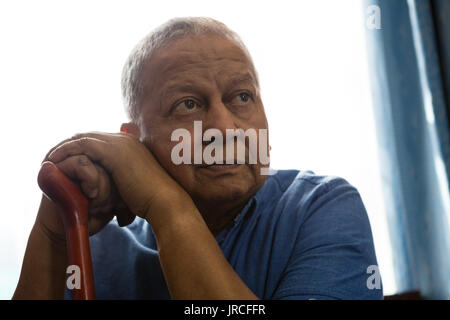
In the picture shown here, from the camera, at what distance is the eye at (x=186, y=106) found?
0.57 meters

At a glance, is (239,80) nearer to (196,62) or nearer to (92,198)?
(196,62)

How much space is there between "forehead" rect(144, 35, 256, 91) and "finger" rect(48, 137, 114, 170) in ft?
0.39

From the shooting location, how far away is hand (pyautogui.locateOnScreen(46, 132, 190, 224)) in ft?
1.71

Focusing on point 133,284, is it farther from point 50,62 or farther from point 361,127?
point 361,127

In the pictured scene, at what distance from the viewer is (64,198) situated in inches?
19.3

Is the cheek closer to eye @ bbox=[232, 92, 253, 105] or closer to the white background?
eye @ bbox=[232, 92, 253, 105]

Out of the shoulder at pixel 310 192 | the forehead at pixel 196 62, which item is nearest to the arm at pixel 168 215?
the forehead at pixel 196 62

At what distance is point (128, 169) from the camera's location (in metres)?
0.54

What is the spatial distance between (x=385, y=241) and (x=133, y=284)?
2.92 ft

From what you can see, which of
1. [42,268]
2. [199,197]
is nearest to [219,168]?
[199,197]

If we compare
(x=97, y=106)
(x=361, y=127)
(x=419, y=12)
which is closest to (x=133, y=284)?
(x=97, y=106)

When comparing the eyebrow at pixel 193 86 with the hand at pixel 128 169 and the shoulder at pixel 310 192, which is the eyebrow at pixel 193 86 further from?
the shoulder at pixel 310 192

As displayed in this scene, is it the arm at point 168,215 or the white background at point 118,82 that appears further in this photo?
the white background at point 118,82

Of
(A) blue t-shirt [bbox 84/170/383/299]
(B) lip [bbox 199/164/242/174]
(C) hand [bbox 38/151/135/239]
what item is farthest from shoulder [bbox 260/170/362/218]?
(C) hand [bbox 38/151/135/239]
